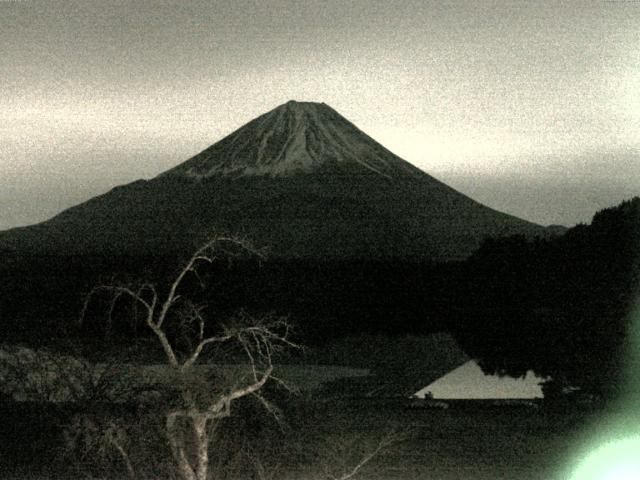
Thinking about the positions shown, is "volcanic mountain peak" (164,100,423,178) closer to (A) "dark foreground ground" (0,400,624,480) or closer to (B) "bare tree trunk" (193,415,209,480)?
(A) "dark foreground ground" (0,400,624,480)

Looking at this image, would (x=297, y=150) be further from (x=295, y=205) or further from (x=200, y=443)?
(x=200, y=443)

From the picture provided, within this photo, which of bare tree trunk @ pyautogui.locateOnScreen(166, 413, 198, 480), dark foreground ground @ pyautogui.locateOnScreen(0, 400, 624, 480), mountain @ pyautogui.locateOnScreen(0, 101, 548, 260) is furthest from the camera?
mountain @ pyautogui.locateOnScreen(0, 101, 548, 260)

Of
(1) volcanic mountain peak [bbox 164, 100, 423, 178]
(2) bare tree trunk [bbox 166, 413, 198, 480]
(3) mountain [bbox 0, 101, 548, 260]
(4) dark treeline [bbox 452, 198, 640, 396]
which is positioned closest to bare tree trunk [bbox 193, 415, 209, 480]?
(2) bare tree trunk [bbox 166, 413, 198, 480]

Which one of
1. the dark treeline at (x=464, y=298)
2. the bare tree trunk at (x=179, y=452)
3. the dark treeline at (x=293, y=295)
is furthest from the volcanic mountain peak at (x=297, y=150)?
the bare tree trunk at (x=179, y=452)

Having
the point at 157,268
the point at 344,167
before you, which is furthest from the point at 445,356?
the point at 344,167

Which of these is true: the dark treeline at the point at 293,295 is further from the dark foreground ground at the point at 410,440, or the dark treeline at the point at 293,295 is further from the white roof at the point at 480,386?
the dark foreground ground at the point at 410,440

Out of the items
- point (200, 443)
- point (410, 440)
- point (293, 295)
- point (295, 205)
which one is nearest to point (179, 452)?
point (200, 443)
